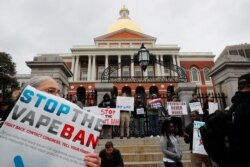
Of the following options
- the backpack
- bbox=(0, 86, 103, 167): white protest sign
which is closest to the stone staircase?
the backpack

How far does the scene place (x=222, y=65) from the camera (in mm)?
10219

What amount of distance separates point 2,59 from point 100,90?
125ft

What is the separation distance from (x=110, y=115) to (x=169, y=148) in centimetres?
433

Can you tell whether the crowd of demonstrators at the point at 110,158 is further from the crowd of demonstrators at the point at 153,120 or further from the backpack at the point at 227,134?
the crowd of demonstrators at the point at 153,120

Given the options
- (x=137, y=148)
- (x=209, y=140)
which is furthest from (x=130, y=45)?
(x=209, y=140)

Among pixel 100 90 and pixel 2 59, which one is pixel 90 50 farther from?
pixel 100 90

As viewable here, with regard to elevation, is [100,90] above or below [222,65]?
below

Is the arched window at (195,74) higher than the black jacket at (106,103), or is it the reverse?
the arched window at (195,74)

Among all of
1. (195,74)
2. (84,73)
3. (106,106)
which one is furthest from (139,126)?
(195,74)

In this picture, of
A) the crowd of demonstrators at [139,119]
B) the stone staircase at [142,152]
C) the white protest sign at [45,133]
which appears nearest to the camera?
the white protest sign at [45,133]

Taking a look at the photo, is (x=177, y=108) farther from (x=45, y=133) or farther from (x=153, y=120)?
(x=45, y=133)

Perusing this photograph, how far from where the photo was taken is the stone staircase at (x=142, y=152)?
650cm

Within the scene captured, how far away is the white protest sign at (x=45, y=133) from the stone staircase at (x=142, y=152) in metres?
5.18

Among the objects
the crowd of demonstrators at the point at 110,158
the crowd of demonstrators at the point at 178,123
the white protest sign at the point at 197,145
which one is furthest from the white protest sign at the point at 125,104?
the white protest sign at the point at 197,145
